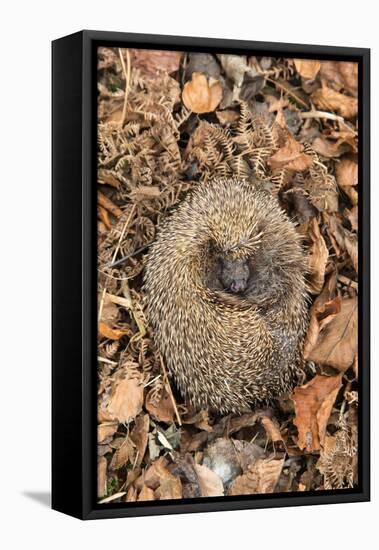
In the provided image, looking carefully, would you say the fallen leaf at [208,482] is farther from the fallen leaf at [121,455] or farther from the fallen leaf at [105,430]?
the fallen leaf at [105,430]

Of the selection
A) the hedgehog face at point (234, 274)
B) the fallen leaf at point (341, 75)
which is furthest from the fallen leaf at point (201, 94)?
the hedgehog face at point (234, 274)

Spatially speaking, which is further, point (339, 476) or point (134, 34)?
point (339, 476)

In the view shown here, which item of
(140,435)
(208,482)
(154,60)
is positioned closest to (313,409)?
(208,482)

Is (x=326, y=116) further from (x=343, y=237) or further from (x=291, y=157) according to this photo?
(x=343, y=237)

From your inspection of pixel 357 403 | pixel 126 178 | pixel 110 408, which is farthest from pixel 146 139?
pixel 357 403

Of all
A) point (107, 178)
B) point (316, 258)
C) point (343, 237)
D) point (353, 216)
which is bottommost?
point (316, 258)

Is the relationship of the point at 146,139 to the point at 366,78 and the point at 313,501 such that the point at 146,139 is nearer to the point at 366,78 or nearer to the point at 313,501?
the point at 366,78
